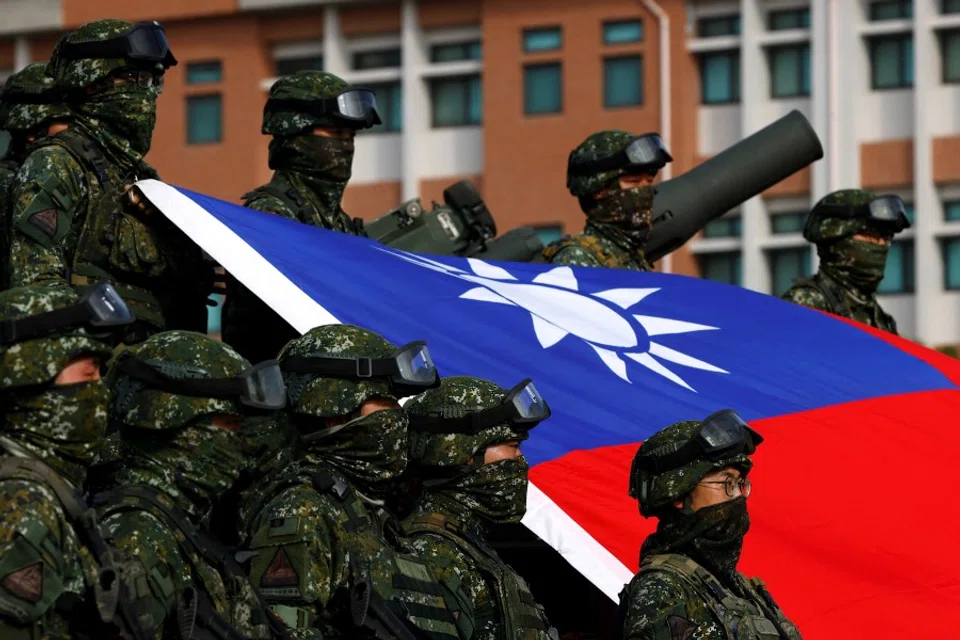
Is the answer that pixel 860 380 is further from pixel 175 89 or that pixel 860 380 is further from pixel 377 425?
pixel 175 89


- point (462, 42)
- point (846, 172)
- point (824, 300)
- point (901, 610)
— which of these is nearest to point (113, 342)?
point (901, 610)

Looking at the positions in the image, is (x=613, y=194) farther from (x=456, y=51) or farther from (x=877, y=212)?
(x=456, y=51)

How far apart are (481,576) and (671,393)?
10.5 feet

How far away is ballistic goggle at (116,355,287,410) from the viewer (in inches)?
286

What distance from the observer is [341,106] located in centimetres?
1109

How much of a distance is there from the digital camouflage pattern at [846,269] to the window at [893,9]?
91.6ft

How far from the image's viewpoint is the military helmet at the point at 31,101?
10023 millimetres

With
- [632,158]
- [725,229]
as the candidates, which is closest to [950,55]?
[725,229]

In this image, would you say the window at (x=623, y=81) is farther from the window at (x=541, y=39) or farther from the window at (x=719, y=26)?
the window at (x=719, y=26)

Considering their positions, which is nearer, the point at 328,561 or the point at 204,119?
the point at 328,561

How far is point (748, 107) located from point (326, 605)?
36.2 meters

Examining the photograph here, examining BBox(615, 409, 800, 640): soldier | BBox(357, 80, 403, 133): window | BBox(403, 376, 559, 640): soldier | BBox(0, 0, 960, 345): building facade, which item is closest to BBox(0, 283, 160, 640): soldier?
BBox(403, 376, 559, 640): soldier

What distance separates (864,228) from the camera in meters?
15.0

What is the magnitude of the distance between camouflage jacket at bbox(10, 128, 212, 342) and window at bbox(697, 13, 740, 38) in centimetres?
3450
